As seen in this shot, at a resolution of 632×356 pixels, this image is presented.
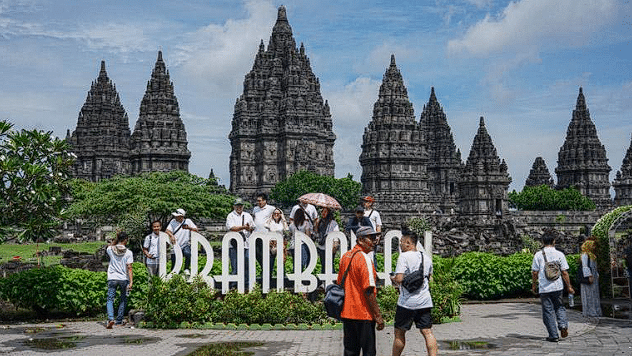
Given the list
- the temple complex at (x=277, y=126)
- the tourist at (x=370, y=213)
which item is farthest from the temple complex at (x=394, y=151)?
the tourist at (x=370, y=213)

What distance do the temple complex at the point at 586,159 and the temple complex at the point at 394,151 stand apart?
25099mm

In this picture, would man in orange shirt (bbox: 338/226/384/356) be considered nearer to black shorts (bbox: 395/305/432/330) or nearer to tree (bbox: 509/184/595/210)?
black shorts (bbox: 395/305/432/330)

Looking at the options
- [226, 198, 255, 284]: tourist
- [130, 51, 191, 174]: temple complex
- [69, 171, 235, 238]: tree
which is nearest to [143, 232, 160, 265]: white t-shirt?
[226, 198, 255, 284]: tourist

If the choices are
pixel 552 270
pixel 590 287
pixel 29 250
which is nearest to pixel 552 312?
pixel 552 270

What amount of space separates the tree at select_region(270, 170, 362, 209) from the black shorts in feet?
282

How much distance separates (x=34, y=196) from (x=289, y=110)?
87361 mm

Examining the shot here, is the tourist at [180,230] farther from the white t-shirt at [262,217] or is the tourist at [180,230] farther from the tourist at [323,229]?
the tourist at [323,229]

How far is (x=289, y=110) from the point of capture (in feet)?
343

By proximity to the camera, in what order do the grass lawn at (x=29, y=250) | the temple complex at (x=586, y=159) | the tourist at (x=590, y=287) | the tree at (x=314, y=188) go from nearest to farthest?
the tourist at (x=590, y=287) < the grass lawn at (x=29, y=250) < the tree at (x=314, y=188) < the temple complex at (x=586, y=159)

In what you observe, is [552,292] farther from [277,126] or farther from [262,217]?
[277,126]

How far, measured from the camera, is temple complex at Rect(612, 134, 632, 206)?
106750 millimetres

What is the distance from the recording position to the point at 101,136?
362ft

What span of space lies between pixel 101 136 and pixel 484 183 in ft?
190

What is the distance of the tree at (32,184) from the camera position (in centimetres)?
1784
